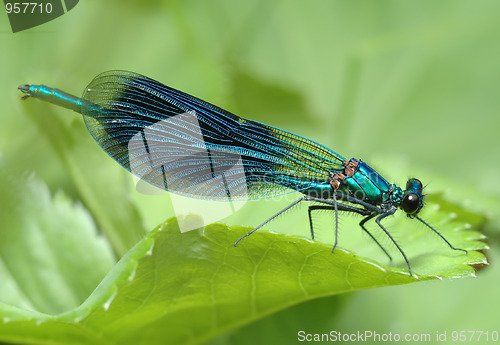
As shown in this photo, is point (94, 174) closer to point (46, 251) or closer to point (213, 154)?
point (46, 251)

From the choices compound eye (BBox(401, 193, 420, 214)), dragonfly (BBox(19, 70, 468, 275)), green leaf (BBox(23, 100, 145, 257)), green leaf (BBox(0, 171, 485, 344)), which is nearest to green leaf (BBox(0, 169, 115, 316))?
green leaf (BBox(23, 100, 145, 257))

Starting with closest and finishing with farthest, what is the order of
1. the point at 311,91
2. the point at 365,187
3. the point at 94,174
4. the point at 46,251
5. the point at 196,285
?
the point at 196,285, the point at 46,251, the point at 94,174, the point at 365,187, the point at 311,91

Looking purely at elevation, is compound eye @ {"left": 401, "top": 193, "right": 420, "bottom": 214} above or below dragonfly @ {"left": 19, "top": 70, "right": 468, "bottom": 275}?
below

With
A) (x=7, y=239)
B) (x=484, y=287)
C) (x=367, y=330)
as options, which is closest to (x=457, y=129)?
(x=484, y=287)

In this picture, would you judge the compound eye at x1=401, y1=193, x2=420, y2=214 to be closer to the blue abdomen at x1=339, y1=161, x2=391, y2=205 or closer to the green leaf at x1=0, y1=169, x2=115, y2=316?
the blue abdomen at x1=339, y1=161, x2=391, y2=205

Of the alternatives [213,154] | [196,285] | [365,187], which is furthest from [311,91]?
[196,285]

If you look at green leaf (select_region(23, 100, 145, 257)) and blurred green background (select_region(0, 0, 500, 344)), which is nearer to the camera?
green leaf (select_region(23, 100, 145, 257))
